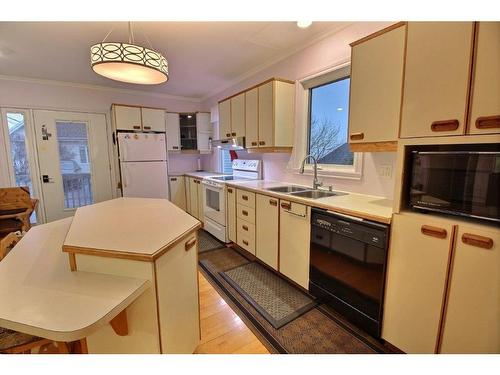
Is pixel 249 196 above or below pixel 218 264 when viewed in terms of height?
above

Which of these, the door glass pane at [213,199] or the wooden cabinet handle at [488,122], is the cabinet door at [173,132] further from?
the wooden cabinet handle at [488,122]

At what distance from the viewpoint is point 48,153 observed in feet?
12.5

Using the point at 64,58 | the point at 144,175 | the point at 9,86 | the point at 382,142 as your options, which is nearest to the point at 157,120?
the point at 144,175

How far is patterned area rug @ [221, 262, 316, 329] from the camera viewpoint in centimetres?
186

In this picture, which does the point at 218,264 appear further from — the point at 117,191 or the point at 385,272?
the point at 117,191

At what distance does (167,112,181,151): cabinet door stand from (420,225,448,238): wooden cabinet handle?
4.28 m

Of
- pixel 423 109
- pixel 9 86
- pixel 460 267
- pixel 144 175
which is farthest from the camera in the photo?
pixel 144 175

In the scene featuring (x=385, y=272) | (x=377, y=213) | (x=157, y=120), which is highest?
(x=157, y=120)

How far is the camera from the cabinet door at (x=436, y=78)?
1.09 meters

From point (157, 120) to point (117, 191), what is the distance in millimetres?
1576

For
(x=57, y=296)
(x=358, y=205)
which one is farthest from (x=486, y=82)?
(x=57, y=296)

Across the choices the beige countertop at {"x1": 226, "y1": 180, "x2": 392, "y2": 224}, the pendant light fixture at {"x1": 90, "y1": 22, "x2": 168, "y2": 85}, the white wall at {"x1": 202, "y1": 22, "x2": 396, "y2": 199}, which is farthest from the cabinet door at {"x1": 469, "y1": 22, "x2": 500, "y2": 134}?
the pendant light fixture at {"x1": 90, "y1": 22, "x2": 168, "y2": 85}

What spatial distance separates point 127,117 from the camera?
3.92 m

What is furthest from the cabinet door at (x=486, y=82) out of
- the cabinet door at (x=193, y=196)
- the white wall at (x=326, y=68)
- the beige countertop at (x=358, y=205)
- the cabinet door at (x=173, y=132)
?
the cabinet door at (x=173, y=132)
